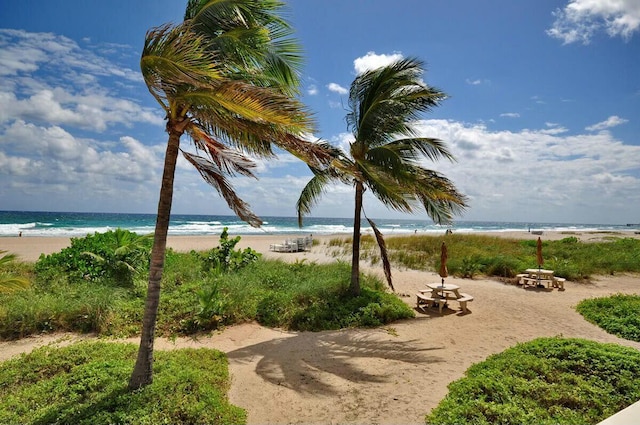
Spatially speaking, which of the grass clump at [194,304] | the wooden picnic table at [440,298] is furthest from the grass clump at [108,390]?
the wooden picnic table at [440,298]

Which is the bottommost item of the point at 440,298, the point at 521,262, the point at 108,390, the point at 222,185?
the point at 108,390

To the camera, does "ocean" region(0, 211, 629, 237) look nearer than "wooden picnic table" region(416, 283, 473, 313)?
No

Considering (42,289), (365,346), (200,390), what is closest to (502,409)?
(365,346)

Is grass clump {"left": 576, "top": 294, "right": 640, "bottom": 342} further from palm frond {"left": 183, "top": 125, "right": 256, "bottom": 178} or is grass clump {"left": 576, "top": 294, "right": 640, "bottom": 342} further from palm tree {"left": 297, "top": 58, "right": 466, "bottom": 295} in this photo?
palm frond {"left": 183, "top": 125, "right": 256, "bottom": 178}

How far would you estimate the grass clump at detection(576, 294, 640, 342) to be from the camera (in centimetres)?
722

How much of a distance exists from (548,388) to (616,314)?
587 centimetres

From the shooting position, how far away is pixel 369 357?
5.80 m

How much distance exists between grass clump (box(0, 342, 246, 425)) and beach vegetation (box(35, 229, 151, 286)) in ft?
12.3

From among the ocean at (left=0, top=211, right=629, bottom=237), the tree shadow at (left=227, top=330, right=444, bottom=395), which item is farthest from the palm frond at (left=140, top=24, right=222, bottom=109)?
the ocean at (left=0, top=211, right=629, bottom=237)

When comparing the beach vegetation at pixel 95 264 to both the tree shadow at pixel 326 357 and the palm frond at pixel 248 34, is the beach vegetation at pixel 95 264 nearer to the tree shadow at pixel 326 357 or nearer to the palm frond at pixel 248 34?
the tree shadow at pixel 326 357

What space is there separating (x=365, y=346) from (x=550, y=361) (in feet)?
9.37

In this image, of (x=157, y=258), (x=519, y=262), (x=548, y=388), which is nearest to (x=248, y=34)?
(x=157, y=258)

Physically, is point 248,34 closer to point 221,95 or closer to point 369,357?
point 221,95

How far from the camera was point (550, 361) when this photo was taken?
482 cm
